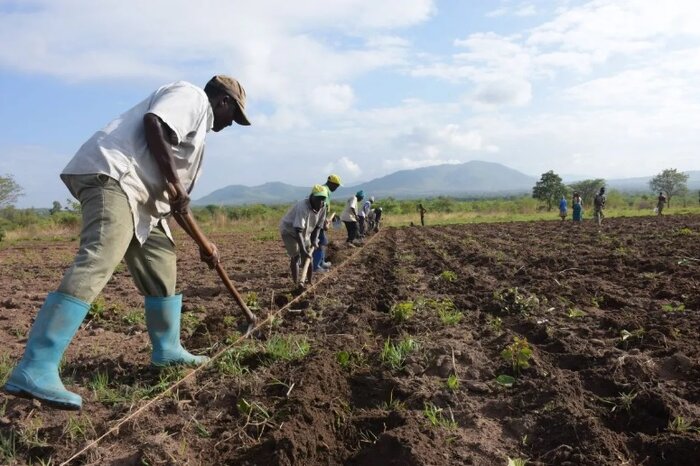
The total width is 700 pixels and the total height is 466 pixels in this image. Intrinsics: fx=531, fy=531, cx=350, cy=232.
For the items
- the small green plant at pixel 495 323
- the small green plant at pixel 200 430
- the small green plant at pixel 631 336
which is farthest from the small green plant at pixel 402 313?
the small green plant at pixel 200 430

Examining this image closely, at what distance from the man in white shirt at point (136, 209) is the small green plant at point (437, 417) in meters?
1.73

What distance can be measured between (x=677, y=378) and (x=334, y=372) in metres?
2.12

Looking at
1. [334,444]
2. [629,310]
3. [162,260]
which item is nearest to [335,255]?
[629,310]

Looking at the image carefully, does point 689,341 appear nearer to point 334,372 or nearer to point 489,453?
point 489,453

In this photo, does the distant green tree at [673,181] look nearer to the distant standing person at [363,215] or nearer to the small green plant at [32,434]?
the distant standing person at [363,215]

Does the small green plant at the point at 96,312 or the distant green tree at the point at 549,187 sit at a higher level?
the distant green tree at the point at 549,187

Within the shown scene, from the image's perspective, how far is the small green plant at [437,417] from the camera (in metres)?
2.66

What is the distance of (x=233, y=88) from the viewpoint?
11.9ft

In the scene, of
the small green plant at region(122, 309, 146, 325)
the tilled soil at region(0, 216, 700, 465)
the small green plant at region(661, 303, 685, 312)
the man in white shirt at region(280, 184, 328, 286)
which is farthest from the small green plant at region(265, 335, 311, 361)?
the small green plant at region(661, 303, 685, 312)

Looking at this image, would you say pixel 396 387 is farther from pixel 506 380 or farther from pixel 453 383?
pixel 506 380

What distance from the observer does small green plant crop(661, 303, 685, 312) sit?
5.10 m

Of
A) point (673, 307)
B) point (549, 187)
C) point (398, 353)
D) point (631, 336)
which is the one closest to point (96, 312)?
point (398, 353)

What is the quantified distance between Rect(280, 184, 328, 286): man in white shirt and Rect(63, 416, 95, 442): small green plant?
15.3 feet

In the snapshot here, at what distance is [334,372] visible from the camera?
3.35 metres
